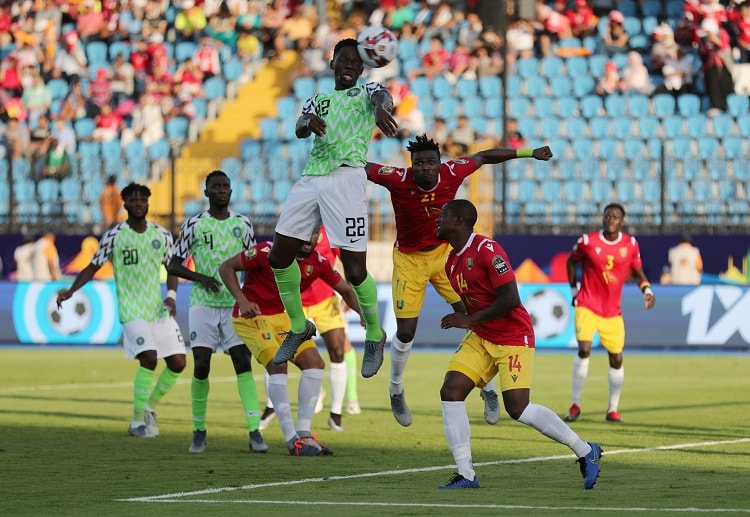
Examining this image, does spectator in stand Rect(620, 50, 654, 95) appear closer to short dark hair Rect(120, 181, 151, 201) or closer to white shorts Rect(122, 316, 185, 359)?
white shorts Rect(122, 316, 185, 359)

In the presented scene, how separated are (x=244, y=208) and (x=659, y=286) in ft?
28.4

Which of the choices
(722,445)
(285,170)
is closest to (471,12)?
(285,170)

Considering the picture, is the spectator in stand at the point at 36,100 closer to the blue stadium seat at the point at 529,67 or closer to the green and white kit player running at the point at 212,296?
the blue stadium seat at the point at 529,67

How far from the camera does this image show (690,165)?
27.5m

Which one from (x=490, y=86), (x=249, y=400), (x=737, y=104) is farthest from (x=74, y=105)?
(x=249, y=400)

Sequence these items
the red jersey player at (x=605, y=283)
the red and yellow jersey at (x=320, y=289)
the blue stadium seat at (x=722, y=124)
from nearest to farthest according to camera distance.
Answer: the red and yellow jersey at (x=320, y=289), the red jersey player at (x=605, y=283), the blue stadium seat at (x=722, y=124)

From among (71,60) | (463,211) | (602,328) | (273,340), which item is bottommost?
(602,328)

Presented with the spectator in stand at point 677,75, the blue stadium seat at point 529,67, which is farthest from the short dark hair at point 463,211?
the blue stadium seat at point 529,67

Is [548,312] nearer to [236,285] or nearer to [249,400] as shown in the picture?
[249,400]

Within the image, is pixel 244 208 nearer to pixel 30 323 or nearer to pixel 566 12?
pixel 30 323

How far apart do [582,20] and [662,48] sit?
2323 mm

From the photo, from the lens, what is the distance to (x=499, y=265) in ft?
35.0

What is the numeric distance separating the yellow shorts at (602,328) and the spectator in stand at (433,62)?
16.8 metres

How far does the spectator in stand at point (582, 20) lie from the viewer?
34.1 m
